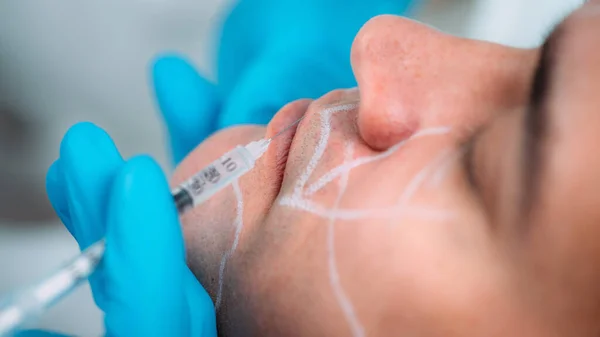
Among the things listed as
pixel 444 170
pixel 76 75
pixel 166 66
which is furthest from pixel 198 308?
pixel 76 75

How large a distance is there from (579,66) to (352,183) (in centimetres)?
25

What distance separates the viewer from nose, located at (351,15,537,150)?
532 millimetres

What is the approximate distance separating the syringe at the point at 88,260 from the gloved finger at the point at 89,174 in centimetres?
4

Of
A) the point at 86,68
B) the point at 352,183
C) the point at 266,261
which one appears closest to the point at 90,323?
the point at 86,68

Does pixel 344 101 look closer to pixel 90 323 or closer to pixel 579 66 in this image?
pixel 579 66

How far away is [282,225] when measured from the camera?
557mm

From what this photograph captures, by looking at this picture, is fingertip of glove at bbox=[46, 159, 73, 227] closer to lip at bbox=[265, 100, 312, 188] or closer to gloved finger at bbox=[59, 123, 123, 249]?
gloved finger at bbox=[59, 123, 123, 249]

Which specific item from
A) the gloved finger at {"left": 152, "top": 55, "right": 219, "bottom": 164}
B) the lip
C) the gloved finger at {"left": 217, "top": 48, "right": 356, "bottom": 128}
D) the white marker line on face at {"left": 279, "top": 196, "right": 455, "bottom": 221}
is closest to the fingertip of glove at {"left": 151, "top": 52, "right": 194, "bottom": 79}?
the gloved finger at {"left": 152, "top": 55, "right": 219, "bottom": 164}

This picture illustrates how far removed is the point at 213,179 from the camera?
0.59m

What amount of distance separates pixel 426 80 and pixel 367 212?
17 centimetres

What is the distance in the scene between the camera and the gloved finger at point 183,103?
40.3 inches

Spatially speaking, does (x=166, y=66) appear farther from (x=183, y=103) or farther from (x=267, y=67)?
(x=267, y=67)

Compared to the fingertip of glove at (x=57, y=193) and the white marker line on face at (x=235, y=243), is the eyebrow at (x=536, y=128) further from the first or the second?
the fingertip of glove at (x=57, y=193)

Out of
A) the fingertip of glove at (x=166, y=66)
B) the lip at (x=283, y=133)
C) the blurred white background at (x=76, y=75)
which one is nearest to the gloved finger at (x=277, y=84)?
the fingertip of glove at (x=166, y=66)
